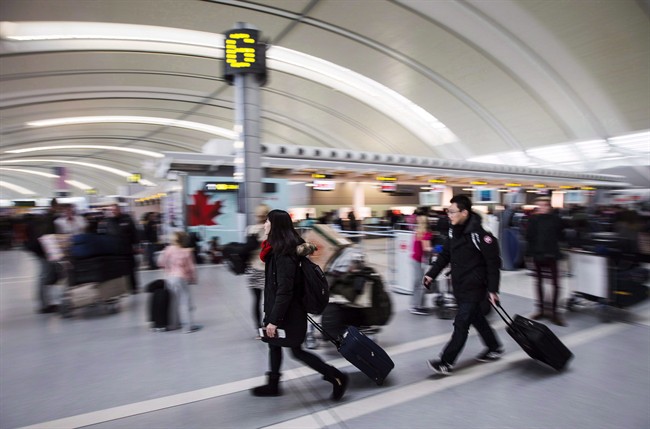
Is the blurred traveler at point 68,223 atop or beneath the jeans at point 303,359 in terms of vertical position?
atop

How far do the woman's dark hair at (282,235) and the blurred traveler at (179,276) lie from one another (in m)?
2.61

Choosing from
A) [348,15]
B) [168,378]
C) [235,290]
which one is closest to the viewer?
[168,378]

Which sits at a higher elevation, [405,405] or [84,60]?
[84,60]

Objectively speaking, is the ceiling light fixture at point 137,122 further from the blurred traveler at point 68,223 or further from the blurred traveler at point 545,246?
the blurred traveler at point 545,246

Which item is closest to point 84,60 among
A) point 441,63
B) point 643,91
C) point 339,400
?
point 441,63

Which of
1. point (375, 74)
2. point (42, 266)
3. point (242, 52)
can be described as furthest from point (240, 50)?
point (375, 74)

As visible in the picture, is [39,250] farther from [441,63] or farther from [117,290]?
[441,63]

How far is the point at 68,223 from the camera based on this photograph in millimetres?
7766

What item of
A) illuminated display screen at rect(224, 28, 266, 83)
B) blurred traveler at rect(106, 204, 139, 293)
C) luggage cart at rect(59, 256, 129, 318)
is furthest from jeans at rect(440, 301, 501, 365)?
illuminated display screen at rect(224, 28, 266, 83)

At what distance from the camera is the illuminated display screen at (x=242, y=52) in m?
7.06

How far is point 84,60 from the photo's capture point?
2084cm

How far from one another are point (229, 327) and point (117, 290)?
2246 millimetres

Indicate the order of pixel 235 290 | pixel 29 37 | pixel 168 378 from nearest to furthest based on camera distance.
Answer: pixel 168 378 → pixel 235 290 → pixel 29 37

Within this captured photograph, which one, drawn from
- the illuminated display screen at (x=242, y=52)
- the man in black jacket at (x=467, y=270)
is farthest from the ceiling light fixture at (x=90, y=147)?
the man in black jacket at (x=467, y=270)
